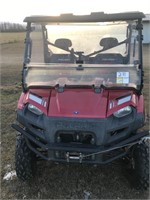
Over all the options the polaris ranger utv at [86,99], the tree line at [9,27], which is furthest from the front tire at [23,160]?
the tree line at [9,27]

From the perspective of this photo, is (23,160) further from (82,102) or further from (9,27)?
(9,27)

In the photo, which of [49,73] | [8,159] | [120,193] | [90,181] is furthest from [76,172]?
[49,73]

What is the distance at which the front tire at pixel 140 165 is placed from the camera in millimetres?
3029

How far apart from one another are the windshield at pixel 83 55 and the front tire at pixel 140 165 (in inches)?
26.4

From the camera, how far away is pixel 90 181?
339cm

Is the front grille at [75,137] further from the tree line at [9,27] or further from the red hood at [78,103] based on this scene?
the tree line at [9,27]

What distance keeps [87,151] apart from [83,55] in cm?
139

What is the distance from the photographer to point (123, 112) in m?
2.91

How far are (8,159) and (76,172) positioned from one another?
978 millimetres

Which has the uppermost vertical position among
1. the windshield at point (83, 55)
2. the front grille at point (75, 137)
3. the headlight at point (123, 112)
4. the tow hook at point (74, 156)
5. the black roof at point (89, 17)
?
the black roof at point (89, 17)

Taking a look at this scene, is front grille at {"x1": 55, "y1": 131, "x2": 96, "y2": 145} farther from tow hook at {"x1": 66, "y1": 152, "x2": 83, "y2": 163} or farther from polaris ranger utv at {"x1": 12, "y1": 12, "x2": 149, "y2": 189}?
tow hook at {"x1": 66, "y1": 152, "x2": 83, "y2": 163}

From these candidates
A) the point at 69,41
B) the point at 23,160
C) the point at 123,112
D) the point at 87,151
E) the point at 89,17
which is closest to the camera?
the point at 87,151

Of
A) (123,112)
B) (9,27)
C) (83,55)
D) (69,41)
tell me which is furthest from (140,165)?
(9,27)

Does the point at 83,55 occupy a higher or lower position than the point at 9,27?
higher
